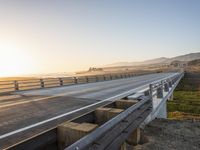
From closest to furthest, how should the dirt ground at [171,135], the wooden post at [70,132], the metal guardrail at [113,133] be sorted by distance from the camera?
the metal guardrail at [113,133], the wooden post at [70,132], the dirt ground at [171,135]

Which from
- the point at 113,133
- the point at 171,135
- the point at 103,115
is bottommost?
the point at 171,135

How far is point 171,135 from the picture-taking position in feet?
29.6

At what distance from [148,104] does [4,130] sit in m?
4.89

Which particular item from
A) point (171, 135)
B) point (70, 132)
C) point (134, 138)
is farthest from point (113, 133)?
point (171, 135)

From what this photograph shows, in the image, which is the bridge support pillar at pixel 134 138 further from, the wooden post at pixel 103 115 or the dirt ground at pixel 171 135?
the wooden post at pixel 103 115

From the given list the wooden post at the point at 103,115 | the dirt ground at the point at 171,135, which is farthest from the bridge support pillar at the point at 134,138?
the wooden post at the point at 103,115

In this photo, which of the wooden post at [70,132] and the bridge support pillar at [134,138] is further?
the bridge support pillar at [134,138]

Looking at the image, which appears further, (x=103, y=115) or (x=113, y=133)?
(x=103, y=115)

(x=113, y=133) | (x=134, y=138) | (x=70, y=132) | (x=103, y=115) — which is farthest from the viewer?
(x=134, y=138)

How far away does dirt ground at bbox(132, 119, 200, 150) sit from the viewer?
25.2 ft

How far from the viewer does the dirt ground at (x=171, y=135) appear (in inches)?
303

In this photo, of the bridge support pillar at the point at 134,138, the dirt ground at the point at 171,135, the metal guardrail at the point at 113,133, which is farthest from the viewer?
the dirt ground at the point at 171,135

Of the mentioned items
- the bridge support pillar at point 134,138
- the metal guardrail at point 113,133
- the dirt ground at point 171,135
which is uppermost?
the metal guardrail at point 113,133

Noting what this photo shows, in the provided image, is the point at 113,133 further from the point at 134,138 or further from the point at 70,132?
the point at 134,138
